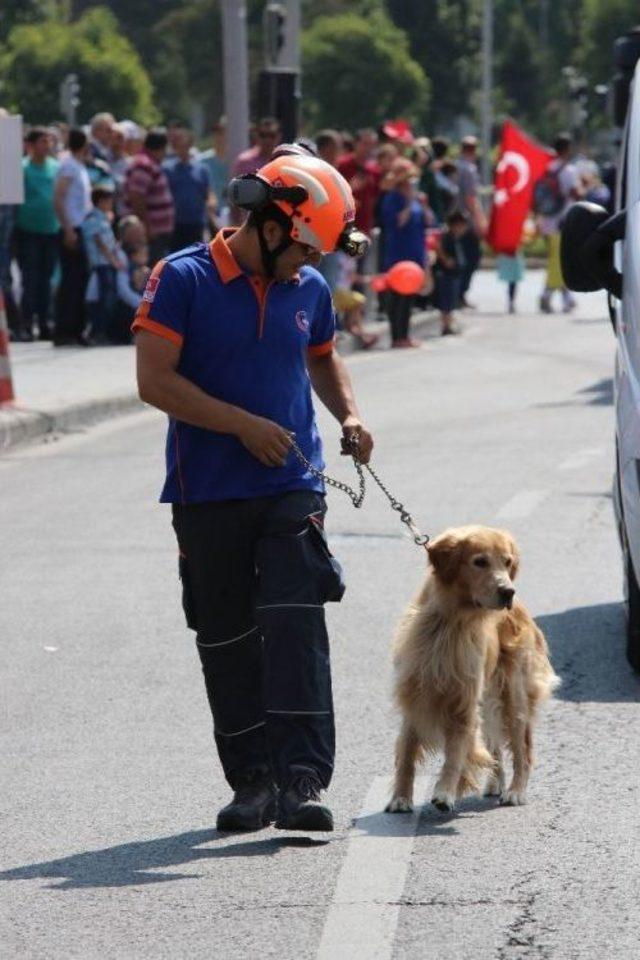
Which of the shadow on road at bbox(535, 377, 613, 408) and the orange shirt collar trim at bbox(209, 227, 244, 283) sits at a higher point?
the orange shirt collar trim at bbox(209, 227, 244, 283)

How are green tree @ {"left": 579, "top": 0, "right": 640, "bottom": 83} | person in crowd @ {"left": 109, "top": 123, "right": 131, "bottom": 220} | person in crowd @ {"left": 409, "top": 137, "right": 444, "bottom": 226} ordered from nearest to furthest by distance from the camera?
person in crowd @ {"left": 109, "top": 123, "right": 131, "bottom": 220}
person in crowd @ {"left": 409, "top": 137, "right": 444, "bottom": 226}
green tree @ {"left": 579, "top": 0, "right": 640, "bottom": 83}

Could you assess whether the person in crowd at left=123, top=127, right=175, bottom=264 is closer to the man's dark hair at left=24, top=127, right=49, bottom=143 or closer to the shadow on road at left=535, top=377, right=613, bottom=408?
the man's dark hair at left=24, top=127, right=49, bottom=143

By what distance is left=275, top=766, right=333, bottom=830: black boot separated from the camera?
6.65 m

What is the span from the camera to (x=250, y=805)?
686cm

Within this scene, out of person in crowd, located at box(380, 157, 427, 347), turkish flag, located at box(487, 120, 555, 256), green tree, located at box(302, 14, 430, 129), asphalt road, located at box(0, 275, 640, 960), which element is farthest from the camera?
green tree, located at box(302, 14, 430, 129)

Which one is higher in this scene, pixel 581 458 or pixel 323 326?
pixel 323 326

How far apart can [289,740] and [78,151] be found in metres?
16.5

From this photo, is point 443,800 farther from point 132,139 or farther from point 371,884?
point 132,139

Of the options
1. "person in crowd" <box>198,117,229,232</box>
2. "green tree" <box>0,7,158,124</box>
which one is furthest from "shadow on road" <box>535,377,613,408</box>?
"green tree" <box>0,7,158,124</box>

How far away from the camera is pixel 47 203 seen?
23.0 meters

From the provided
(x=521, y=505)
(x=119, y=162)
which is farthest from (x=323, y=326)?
(x=119, y=162)

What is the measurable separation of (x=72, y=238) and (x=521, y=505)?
33.5 feet

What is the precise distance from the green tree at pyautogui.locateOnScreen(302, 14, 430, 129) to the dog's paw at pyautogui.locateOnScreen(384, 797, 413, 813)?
3764 inches

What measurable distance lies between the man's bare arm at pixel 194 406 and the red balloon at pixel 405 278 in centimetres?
1814
